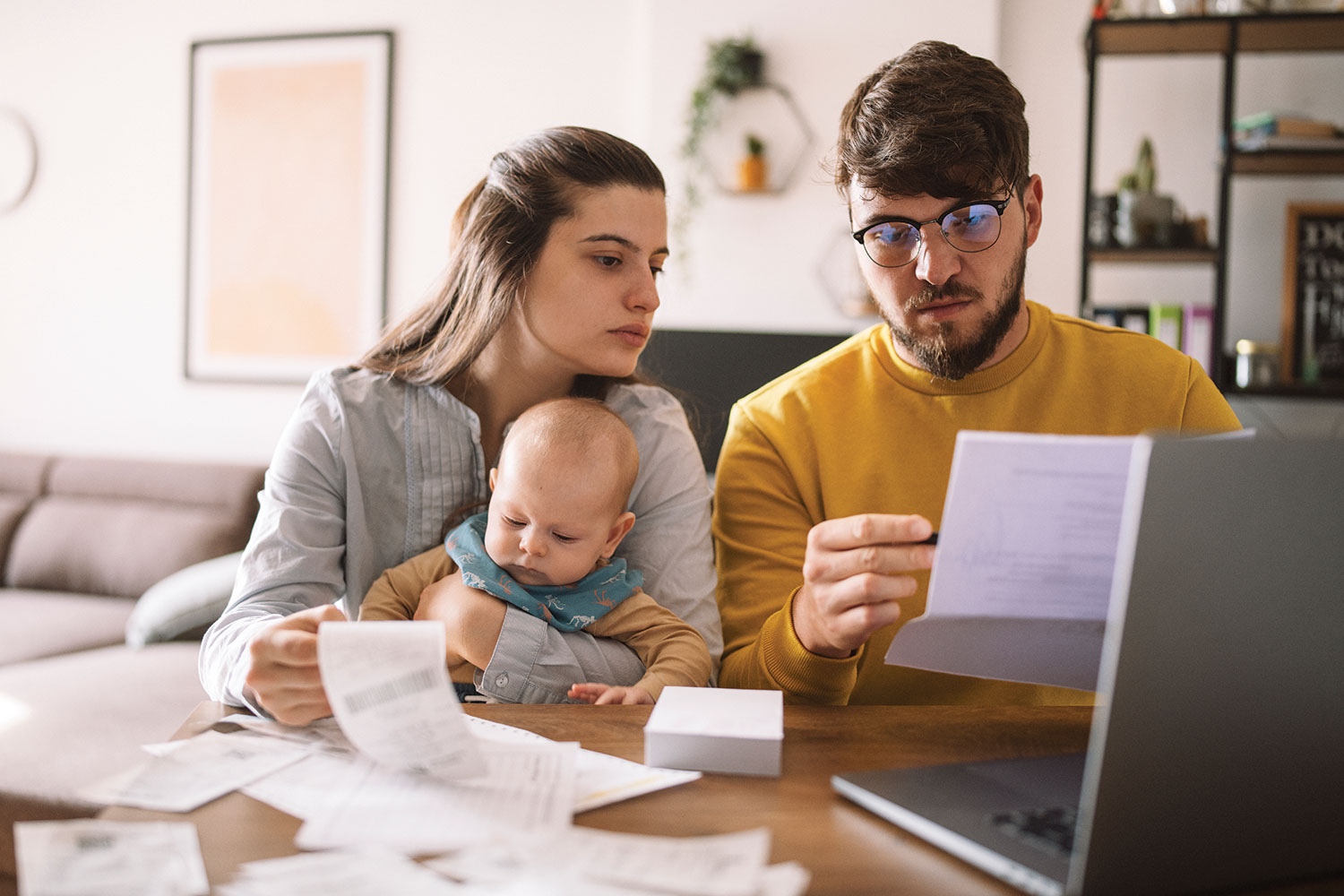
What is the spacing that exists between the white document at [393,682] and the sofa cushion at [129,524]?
9.01 ft

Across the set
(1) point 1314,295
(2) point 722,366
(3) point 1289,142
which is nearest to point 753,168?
(2) point 722,366

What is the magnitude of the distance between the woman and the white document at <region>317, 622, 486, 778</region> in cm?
44

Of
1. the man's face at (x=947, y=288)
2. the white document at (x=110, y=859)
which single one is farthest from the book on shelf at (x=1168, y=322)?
the white document at (x=110, y=859)

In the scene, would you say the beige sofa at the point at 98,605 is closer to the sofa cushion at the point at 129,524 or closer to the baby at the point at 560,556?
the sofa cushion at the point at 129,524

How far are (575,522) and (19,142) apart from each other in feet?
13.2

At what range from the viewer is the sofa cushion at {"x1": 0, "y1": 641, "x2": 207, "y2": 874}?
186 centimetres

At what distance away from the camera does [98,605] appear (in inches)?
125

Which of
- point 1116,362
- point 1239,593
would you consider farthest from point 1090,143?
point 1239,593

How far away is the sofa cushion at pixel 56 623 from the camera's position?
2.72 meters

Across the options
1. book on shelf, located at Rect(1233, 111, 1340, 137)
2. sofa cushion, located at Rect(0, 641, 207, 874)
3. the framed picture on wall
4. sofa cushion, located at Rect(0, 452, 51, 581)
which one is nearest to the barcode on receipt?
sofa cushion, located at Rect(0, 641, 207, 874)

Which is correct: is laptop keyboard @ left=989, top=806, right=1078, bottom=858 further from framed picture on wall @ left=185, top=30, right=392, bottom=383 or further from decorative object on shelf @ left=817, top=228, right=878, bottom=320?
framed picture on wall @ left=185, top=30, right=392, bottom=383

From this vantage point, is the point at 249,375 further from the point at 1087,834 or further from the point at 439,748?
the point at 1087,834

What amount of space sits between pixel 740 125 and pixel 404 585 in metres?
2.39

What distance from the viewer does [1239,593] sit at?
23.4 inches
